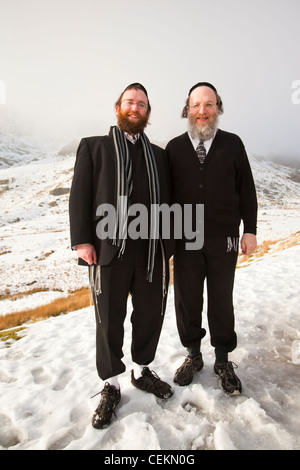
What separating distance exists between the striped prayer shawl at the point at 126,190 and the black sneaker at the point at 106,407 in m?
1.17

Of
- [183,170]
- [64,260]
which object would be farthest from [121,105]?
[64,260]

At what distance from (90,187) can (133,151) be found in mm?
598

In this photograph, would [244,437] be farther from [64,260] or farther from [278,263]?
[64,260]

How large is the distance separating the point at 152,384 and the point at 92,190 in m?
2.10

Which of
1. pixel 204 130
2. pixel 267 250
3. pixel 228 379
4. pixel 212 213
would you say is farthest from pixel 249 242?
pixel 267 250

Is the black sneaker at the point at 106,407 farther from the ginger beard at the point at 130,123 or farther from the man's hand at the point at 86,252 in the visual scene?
the ginger beard at the point at 130,123

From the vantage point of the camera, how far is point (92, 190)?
2381mm

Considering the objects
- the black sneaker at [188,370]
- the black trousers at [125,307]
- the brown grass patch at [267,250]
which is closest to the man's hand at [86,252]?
the black trousers at [125,307]

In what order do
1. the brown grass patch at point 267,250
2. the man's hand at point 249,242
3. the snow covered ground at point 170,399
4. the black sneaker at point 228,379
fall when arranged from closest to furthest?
1. the snow covered ground at point 170,399
2. the black sneaker at point 228,379
3. the man's hand at point 249,242
4. the brown grass patch at point 267,250

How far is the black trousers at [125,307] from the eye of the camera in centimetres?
236

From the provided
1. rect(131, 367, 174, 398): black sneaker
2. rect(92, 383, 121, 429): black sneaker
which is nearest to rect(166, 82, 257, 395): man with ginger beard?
rect(131, 367, 174, 398): black sneaker

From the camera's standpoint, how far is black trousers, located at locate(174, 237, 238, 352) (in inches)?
105

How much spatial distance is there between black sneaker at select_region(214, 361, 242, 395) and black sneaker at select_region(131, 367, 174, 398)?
0.56 meters

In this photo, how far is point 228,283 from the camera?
2707 mm
